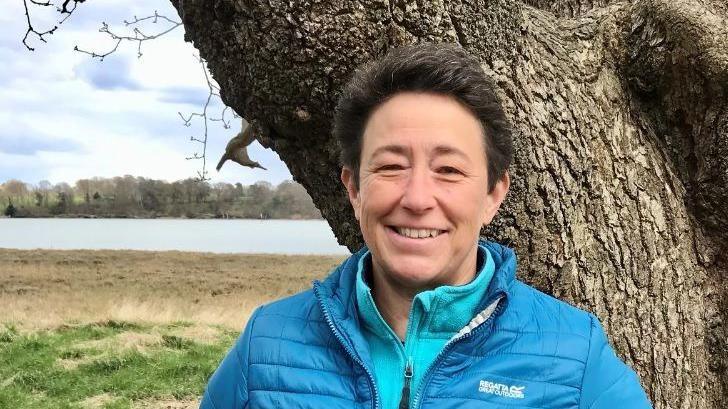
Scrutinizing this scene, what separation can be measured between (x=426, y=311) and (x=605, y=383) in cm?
46

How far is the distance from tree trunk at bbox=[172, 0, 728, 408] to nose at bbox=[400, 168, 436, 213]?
0.64m

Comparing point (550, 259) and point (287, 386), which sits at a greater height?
point (550, 259)

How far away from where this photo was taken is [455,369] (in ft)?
5.11

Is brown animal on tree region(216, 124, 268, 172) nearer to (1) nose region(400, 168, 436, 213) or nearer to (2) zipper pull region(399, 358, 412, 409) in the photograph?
(1) nose region(400, 168, 436, 213)

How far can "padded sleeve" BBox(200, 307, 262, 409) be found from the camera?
1.74 meters

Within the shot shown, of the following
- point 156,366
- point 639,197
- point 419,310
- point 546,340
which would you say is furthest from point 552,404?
point 156,366

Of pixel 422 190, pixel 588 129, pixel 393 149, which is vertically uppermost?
pixel 588 129

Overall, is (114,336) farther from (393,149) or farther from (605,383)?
(605,383)

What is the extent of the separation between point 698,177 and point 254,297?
49.1ft

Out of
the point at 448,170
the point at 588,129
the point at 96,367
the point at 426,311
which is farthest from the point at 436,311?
the point at 96,367

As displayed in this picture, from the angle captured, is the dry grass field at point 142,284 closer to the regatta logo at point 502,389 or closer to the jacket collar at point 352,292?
the jacket collar at point 352,292

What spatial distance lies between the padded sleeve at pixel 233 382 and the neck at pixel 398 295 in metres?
0.35

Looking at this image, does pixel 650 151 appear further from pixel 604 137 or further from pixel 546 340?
pixel 546 340

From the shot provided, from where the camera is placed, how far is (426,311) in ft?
5.26
